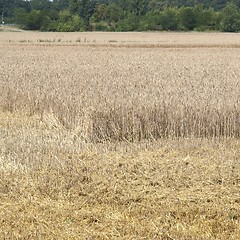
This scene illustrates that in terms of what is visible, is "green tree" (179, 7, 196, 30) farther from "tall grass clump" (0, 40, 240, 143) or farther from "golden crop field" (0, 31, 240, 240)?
"golden crop field" (0, 31, 240, 240)

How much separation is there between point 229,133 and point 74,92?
164 inches

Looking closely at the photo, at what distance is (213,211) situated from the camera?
4766 millimetres

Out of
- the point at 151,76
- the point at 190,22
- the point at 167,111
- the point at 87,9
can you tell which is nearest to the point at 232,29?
the point at 190,22

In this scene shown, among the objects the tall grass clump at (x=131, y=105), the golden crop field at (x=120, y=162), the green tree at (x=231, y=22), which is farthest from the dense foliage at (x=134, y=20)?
the golden crop field at (x=120, y=162)

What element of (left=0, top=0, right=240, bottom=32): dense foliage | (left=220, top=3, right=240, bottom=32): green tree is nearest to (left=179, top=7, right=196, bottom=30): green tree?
(left=0, top=0, right=240, bottom=32): dense foliage

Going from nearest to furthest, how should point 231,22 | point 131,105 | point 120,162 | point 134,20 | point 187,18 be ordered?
1. point 120,162
2. point 131,105
3. point 231,22
4. point 187,18
5. point 134,20

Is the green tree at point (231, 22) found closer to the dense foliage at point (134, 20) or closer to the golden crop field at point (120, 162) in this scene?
the dense foliage at point (134, 20)

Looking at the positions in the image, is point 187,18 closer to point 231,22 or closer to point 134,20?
point 231,22

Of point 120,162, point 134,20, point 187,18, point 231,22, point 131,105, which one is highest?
point 187,18

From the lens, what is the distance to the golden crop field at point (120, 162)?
454cm

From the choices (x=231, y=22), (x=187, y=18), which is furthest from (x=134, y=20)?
(x=231, y=22)

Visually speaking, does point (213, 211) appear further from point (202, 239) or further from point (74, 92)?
point (74, 92)

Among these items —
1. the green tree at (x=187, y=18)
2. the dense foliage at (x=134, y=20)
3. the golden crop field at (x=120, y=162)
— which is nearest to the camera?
the golden crop field at (x=120, y=162)

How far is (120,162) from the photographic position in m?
6.02
